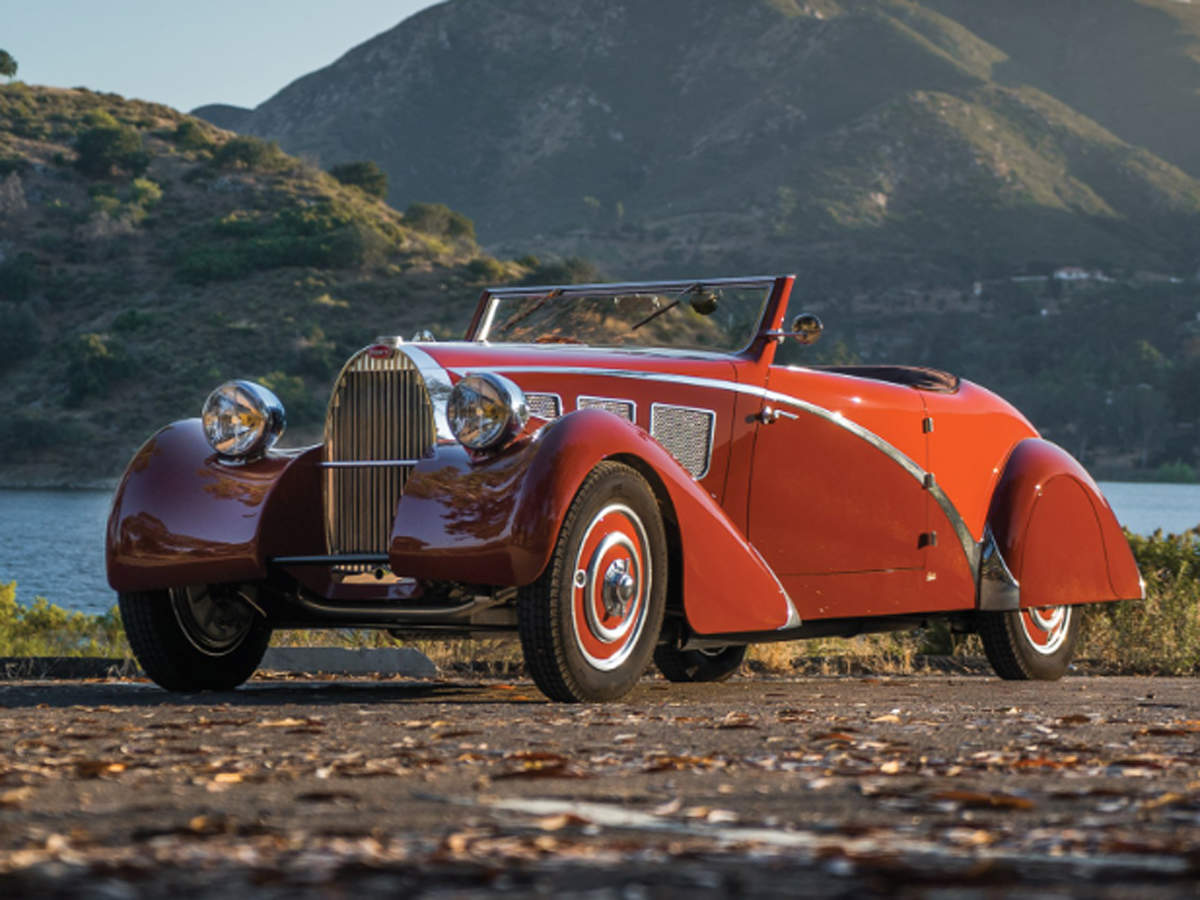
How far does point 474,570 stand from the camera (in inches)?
259

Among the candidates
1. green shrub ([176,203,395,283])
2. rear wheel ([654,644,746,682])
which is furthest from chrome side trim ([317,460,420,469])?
green shrub ([176,203,395,283])

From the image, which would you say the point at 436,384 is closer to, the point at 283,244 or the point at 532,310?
the point at 532,310

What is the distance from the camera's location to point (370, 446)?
748cm

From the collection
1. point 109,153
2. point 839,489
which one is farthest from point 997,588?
point 109,153

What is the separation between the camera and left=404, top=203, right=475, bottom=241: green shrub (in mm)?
77625

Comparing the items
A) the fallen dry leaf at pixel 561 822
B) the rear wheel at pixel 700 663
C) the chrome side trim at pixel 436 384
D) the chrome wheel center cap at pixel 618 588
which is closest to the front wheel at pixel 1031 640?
the rear wheel at pixel 700 663

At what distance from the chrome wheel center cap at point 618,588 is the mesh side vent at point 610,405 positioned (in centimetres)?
81

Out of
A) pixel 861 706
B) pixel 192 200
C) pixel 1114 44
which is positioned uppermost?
pixel 1114 44

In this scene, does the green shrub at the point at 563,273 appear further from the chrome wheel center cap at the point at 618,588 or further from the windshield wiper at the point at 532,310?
the chrome wheel center cap at the point at 618,588

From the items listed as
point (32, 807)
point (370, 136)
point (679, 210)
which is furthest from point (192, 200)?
point (370, 136)

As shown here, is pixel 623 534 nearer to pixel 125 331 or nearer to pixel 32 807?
pixel 32 807

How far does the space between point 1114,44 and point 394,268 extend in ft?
490

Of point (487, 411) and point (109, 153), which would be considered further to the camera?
point (109, 153)

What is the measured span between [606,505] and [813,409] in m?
1.82
